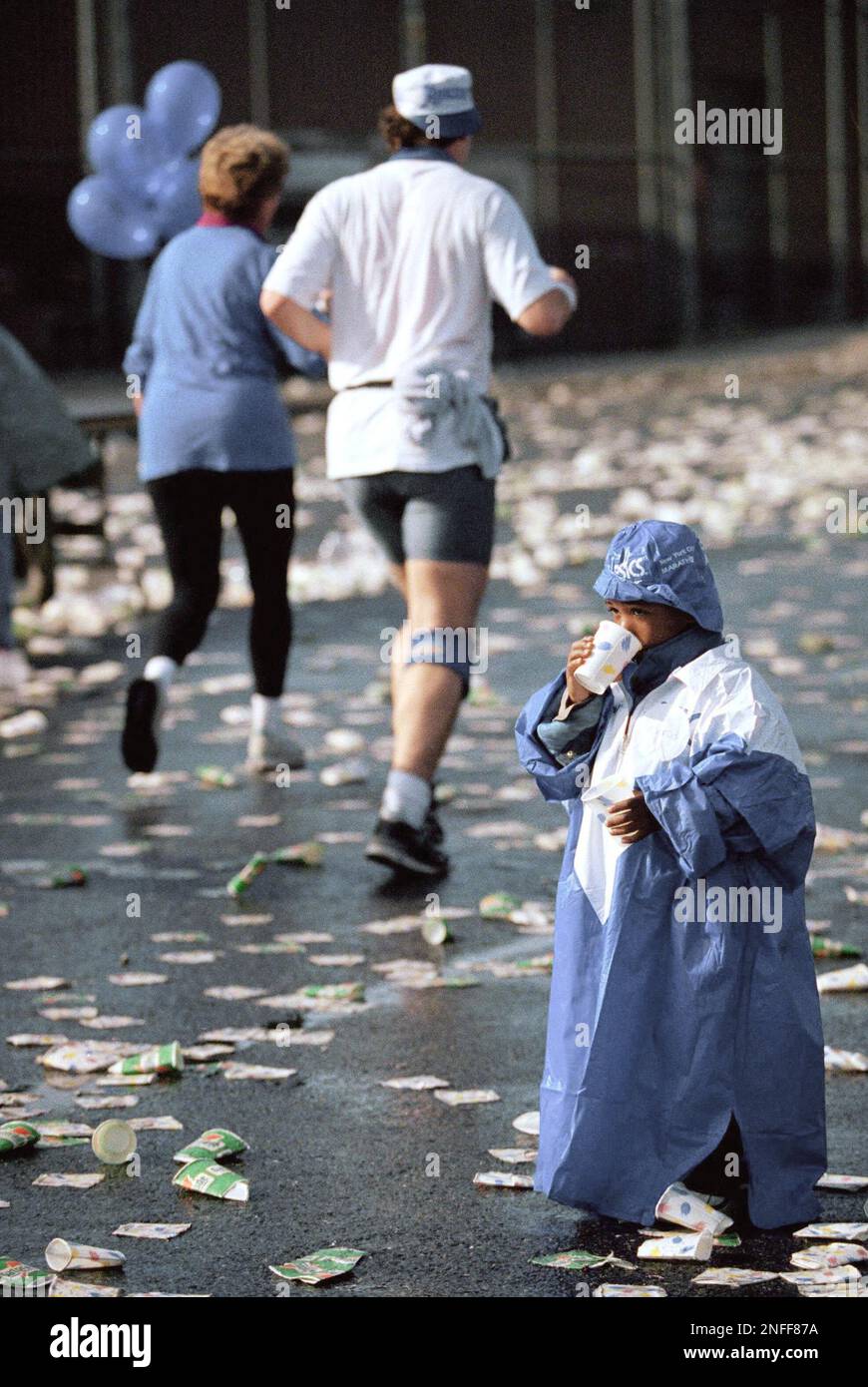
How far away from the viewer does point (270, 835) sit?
728cm

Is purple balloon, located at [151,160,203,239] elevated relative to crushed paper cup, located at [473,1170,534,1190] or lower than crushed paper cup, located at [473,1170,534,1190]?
elevated

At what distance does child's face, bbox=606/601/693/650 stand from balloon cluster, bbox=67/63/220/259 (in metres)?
6.81

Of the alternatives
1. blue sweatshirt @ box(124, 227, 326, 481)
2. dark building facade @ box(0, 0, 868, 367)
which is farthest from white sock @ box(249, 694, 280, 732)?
dark building facade @ box(0, 0, 868, 367)

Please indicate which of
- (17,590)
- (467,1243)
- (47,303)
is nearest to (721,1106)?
(467,1243)

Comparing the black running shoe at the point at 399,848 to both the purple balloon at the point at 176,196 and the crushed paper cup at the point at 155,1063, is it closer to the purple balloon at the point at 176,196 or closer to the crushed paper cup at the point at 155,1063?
the crushed paper cup at the point at 155,1063

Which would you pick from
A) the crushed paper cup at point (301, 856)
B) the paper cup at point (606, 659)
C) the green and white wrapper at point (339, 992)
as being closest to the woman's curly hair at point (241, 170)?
the crushed paper cup at point (301, 856)

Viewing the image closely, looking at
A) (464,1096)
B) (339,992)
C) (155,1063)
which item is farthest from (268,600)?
(464,1096)

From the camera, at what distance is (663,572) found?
395 cm

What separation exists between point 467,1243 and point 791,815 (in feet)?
2.92

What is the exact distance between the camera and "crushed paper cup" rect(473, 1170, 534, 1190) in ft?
14.0

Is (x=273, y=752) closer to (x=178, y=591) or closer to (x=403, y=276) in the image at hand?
(x=178, y=591)

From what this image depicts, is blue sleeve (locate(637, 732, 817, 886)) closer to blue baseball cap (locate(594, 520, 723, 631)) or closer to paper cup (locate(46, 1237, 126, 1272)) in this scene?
blue baseball cap (locate(594, 520, 723, 631))
